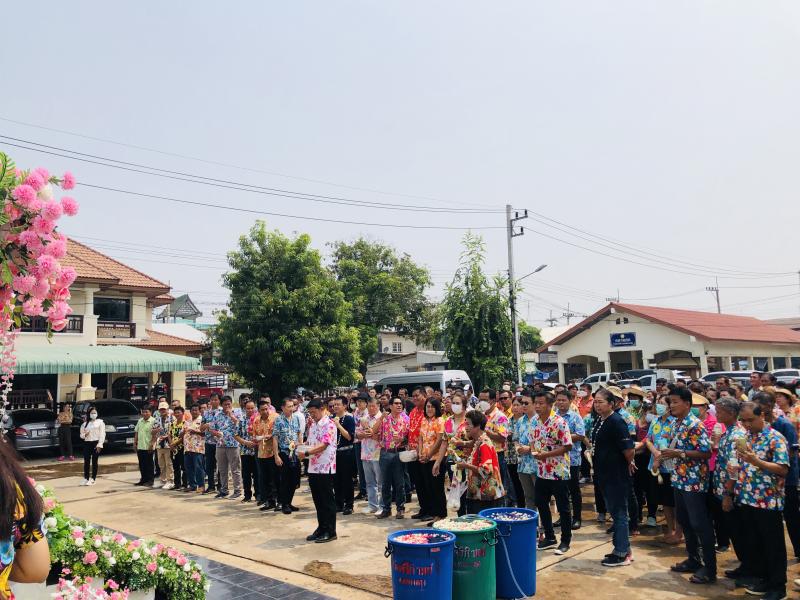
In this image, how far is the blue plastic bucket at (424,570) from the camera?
4613 millimetres

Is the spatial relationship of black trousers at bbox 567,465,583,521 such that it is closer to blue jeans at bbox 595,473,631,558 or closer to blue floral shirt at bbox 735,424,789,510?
blue jeans at bbox 595,473,631,558

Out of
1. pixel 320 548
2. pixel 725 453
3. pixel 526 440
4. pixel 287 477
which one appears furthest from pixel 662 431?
pixel 287 477

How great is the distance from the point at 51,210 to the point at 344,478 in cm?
722

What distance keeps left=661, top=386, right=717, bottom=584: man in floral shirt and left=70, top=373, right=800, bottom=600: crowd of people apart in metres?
0.01

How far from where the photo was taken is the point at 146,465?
12.8 metres

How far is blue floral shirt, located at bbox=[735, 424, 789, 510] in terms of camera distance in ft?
17.2

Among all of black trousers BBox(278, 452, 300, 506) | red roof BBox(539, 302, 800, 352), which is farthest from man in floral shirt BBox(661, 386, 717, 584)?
red roof BBox(539, 302, 800, 352)

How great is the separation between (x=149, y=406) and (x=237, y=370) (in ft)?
26.6

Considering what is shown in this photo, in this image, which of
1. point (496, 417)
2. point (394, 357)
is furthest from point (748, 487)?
point (394, 357)

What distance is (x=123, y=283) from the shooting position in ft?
83.2

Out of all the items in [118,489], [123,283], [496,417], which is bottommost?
[118,489]

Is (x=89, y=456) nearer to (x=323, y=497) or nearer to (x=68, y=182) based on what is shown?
(x=323, y=497)

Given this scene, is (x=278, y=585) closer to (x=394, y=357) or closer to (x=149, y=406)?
(x=149, y=406)

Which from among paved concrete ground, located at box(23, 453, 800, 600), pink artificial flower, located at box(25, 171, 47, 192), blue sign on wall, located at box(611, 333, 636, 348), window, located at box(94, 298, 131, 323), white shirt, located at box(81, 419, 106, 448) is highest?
window, located at box(94, 298, 131, 323)
